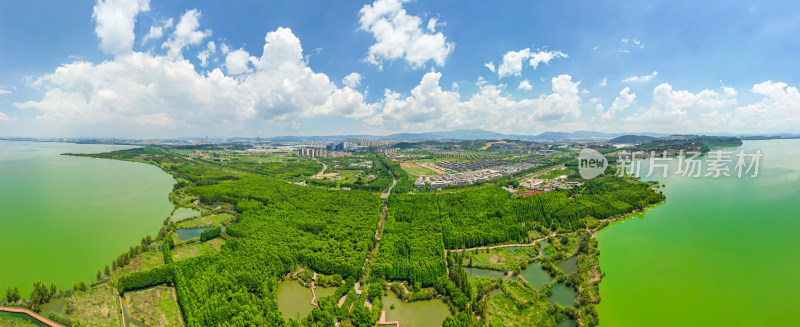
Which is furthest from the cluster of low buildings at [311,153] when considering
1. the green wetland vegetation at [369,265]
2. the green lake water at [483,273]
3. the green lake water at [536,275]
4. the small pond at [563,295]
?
the small pond at [563,295]

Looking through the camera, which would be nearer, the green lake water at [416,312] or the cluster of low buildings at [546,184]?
the green lake water at [416,312]

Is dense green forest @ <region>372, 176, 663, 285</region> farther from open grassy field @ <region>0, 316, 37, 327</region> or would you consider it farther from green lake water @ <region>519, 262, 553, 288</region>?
open grassy field @ <region>0, 316, 37, 327</region>

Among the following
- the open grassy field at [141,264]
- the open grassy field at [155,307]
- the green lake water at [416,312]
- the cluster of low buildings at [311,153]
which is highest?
the cluster of low buildings at [311,153]

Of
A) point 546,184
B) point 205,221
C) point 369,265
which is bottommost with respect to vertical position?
point 369,265

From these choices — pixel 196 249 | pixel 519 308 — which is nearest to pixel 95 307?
pixel 196 249

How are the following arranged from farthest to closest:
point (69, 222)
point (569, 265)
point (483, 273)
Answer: point (69, 222) → point (569, 265) → point (483, 273)

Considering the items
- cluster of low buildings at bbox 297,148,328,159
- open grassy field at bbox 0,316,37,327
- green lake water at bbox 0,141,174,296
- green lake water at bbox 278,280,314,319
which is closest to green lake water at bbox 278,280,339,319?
green lake water at bbox 278,280,314,319

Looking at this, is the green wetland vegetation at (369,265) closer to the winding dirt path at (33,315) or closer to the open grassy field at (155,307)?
the open grassy field at (155,307)

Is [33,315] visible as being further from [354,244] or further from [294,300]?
[354,244]
